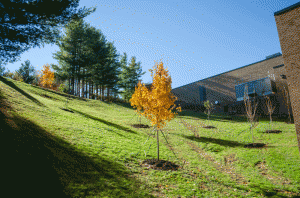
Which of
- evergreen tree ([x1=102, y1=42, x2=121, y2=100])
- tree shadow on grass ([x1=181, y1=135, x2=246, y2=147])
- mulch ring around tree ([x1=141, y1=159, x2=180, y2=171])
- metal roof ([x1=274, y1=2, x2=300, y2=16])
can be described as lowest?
mulch ring around tree ([x1=141, y1=159, x2=180, y2=171])

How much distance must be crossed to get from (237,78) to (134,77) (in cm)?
2273

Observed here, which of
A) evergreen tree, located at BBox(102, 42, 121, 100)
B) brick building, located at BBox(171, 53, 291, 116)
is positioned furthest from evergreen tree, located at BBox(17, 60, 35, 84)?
brick building, located at BBox(171, 53, 291, 116)

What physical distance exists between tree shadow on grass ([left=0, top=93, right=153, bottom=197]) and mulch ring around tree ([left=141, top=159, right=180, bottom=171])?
1503 mm

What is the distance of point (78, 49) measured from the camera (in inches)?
1122

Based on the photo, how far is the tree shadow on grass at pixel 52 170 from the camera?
3863 millimetres

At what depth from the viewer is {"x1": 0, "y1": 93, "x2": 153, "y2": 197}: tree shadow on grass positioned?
386 cm

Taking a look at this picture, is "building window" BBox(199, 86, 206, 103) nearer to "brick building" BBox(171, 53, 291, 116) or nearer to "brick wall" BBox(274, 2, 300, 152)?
"brick building" BBox(171, 53, 291, 116)

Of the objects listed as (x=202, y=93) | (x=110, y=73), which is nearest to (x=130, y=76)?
(x=110, y=73)

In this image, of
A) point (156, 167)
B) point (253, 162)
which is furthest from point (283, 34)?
point (156, 167)

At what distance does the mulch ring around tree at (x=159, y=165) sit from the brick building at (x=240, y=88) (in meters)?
18.0

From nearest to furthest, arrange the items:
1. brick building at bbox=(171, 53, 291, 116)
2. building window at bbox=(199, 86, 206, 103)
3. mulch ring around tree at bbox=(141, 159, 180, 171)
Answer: mulch ring around tree at bbox=(141, 159, 180, 171) → brick building at bbox=(171, 53, 291, 116) → building window at bbox=(199, 86, 206, 103)

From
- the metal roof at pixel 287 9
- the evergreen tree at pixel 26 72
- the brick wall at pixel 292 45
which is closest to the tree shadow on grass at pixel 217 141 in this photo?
the brick wall at pixel 292 45

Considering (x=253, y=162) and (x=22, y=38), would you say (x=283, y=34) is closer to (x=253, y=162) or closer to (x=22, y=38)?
(x=253, y=162)

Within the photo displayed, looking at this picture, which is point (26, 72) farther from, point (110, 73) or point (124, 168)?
point (124, 168)
